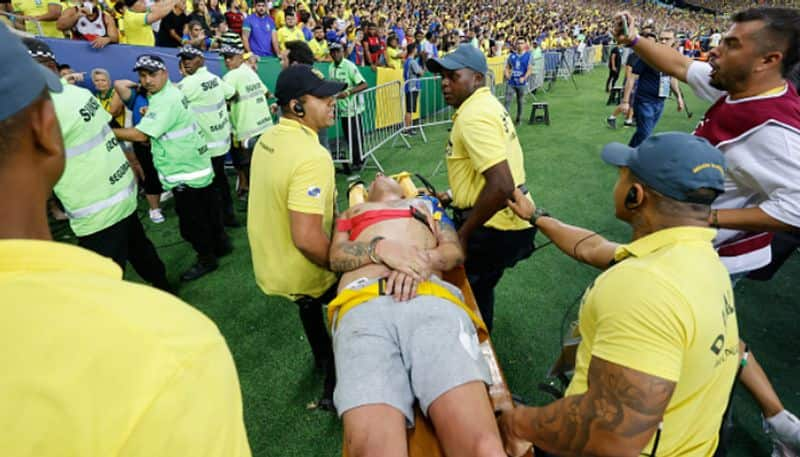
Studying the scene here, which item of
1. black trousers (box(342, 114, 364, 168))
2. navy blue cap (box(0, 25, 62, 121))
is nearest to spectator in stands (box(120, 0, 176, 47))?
black trousers (box(342, 114, 364, 168))

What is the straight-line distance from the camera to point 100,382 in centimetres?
58

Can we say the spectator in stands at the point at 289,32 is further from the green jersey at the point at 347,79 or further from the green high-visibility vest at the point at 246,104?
the green high-visibility vest at the point at 246,104

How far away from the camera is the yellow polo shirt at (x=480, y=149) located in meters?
2.54

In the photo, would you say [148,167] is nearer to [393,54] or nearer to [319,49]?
[319,49]

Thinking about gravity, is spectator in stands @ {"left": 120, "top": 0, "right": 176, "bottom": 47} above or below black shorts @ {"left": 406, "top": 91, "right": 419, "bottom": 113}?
above

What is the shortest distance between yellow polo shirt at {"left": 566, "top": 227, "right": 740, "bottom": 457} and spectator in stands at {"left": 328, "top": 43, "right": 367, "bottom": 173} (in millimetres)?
6343

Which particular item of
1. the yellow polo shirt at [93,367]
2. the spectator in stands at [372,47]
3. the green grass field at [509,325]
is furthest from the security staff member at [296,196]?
the spectator in stands at [372,47]

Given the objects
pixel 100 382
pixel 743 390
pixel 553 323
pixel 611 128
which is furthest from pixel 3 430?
pixel 611 128

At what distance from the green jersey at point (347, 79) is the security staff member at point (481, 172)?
4.60 meters

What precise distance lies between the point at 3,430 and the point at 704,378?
1732mm

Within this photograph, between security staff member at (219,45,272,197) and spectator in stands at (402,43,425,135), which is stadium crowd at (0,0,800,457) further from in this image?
spectator in stands at (402,43,425,135)

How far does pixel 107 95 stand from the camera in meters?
5.54

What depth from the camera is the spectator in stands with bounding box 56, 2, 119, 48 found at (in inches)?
249

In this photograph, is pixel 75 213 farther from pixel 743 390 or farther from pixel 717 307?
pixel 743 390
